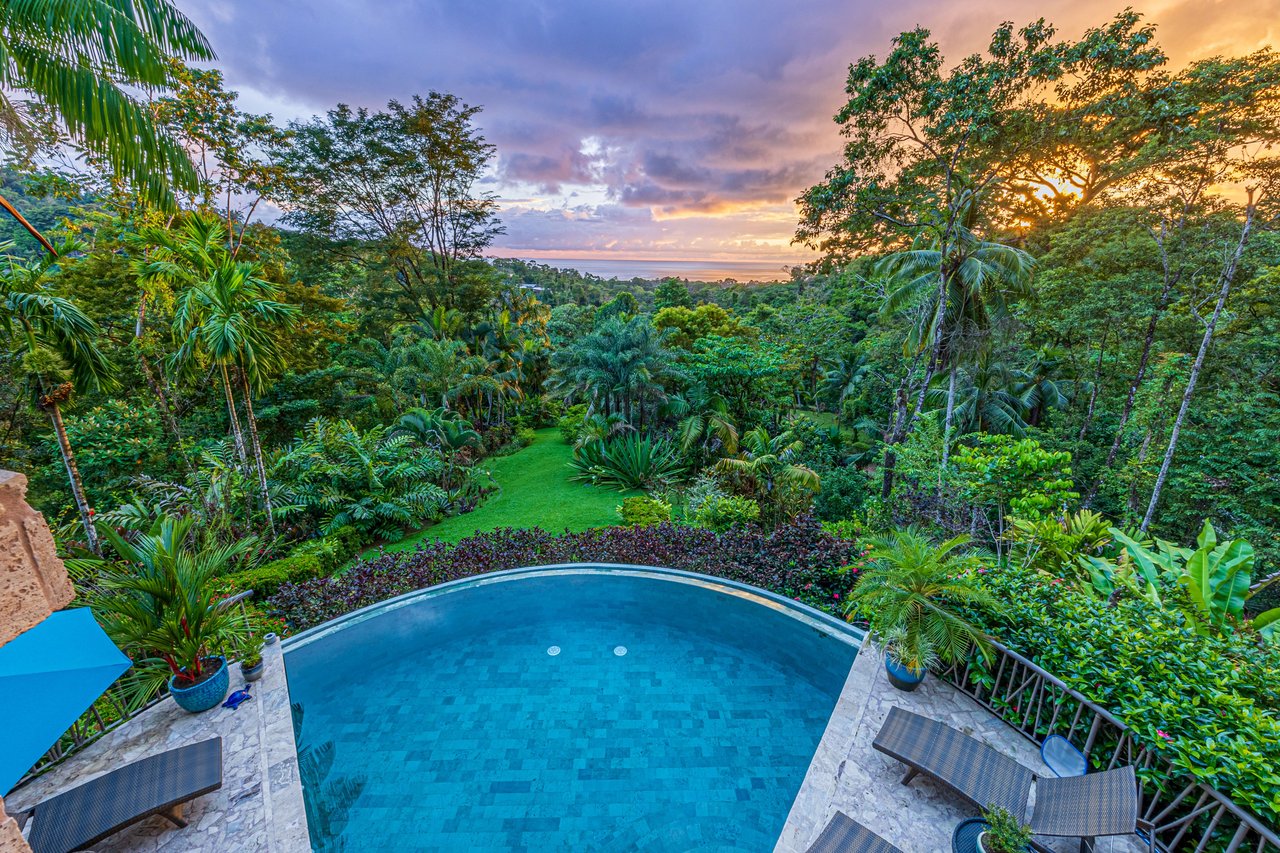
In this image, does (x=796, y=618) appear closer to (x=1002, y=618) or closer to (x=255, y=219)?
(x=1002, y=618)

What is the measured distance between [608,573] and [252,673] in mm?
4496

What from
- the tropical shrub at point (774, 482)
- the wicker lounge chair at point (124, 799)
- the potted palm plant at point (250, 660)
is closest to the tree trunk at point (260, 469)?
the potted palm plant at point (250, 660)

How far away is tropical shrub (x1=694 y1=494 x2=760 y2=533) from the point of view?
952 centimetres

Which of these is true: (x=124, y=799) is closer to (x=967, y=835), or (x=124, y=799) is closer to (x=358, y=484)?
(x=967, y=835)

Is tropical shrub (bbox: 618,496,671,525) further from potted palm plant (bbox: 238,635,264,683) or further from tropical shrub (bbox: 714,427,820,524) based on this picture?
potted palm plant (bbox: 238,635,264,683)

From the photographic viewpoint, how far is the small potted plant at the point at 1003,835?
3148mm

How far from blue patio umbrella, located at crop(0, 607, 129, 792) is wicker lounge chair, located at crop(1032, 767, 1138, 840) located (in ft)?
21.3

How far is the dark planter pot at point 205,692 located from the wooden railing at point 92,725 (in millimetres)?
347

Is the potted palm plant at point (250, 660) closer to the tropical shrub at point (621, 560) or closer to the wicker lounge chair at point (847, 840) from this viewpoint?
the tropical shrub at point (621, 560)

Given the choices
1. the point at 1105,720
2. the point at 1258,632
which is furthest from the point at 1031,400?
the point at 1105,720

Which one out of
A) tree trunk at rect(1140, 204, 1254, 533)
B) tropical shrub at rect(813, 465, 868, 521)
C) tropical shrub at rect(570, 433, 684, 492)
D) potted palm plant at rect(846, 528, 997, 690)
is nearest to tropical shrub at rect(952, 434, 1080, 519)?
potted palm plant at rect(846, 528, 997, 690)

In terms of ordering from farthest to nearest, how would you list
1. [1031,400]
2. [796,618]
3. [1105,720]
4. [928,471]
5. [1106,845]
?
[1031,400] < [928,471] < [796,618] < [1105,720] < [1106,845]

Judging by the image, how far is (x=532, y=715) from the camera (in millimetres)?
5309

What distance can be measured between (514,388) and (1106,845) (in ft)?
64.4
